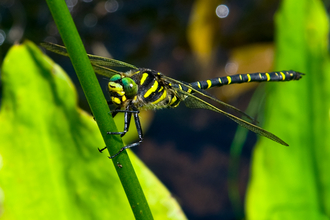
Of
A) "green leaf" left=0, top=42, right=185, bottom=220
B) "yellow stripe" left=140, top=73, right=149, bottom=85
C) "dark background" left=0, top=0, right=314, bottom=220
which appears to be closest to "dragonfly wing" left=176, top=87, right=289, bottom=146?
"yellow stripe" left=140, top=73, right=149, bottom=85

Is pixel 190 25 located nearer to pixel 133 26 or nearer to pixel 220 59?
pixel 220 59

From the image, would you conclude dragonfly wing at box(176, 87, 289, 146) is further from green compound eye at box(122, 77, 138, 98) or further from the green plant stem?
the green plant stem

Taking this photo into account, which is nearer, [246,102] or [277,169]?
[277,169]

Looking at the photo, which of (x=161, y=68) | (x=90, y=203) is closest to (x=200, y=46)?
(x=161, y=68)

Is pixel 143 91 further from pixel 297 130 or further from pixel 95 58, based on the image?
pixel 297 130

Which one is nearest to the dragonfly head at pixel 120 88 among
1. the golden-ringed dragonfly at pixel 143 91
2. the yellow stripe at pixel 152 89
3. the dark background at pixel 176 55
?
the golden-ringed dragonfly at pixel 143 91

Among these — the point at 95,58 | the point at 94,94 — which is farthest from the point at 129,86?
the point at 94,94
